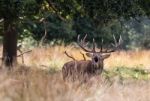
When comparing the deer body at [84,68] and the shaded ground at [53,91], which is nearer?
the shaded ground at [53,91]

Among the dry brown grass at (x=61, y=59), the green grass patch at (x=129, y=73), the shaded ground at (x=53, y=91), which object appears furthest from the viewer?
the dry brown grass at (x=61, y=59)

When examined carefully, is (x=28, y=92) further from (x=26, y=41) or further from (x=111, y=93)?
(x=26, y=41)

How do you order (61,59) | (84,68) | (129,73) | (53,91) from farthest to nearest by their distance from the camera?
(61,59) → (129,73) → (84,68) → (53,91)

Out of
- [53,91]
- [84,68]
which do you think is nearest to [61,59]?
[84,68]

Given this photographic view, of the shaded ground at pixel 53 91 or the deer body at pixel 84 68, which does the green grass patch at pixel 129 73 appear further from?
the shaded ground at pixel 53 91

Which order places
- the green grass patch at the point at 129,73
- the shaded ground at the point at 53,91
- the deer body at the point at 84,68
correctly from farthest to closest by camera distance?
1. the green grass patch at the point at 129,73
2. the deer body at the point at 84,68
3. the shaded ground at the point at 53,91

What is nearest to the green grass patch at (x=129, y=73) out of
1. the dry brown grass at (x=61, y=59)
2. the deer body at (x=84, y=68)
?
the dry brown grass at (x=61, y=59)

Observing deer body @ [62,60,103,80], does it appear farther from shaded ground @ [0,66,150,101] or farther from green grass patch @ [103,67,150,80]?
green grass patch @ [103,67,150,80]

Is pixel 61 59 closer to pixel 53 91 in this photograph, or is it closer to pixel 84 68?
pixel 84 68

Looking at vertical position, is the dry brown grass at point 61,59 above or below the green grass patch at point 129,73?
above

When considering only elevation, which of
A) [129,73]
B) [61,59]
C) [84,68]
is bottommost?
[129,73]

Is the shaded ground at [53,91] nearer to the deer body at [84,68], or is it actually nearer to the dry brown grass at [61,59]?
the deer body at [84,68]

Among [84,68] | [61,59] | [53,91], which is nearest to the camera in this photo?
[53,91]

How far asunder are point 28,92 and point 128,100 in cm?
175
